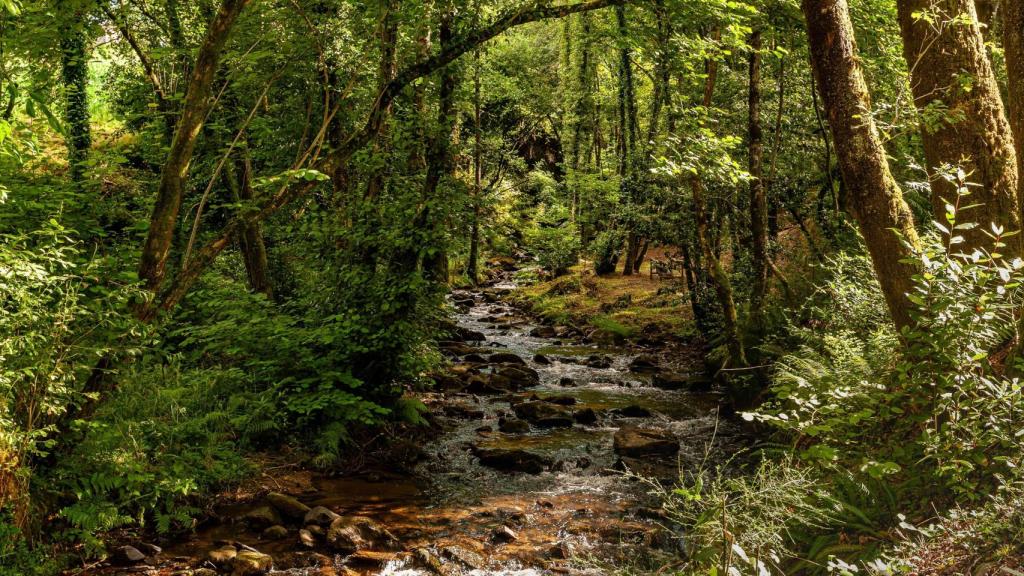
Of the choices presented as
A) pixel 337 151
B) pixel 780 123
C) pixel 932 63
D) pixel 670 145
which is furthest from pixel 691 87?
pixel 337 151

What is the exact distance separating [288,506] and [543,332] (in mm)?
13229

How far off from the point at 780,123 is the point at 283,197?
11.3 meters

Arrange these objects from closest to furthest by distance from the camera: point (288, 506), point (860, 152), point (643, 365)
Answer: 1. point (860, 152)
2. point (288, 506)
3. point (643, 365)

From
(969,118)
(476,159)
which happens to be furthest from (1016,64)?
(476,159)

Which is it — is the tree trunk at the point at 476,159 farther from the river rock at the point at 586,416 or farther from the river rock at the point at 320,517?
the river rock at the point at 320,517

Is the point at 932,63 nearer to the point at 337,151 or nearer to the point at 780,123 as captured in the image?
the point at 337,151

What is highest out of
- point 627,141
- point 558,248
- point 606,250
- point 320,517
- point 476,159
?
point 627,141

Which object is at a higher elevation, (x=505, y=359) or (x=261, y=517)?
(x=505, y=359)

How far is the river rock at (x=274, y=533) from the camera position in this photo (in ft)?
20.5

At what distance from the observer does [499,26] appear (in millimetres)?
7043

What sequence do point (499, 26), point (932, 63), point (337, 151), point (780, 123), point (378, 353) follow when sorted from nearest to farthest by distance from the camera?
point (932, 63)
point (337, 151)
point (499, 26)
point (378, 353)
point (780, 123)

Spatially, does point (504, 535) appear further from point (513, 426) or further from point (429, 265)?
point (429, 265)

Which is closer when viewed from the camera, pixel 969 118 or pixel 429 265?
pixel 969 118

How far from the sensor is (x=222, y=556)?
5652 mm
